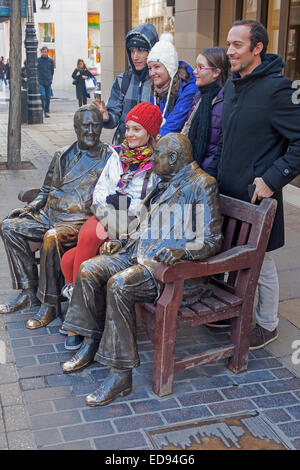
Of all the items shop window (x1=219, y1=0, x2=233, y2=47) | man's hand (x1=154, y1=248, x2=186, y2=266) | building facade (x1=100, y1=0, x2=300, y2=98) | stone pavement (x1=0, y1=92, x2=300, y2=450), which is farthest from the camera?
shop window (x1=219, y1=0, x2=233, y2=47)

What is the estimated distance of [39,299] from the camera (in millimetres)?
4320

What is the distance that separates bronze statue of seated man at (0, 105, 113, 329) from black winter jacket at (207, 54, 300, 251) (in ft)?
3.33

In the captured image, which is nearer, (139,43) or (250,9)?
(139,43)

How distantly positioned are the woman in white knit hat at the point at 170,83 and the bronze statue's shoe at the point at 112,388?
1.91 meters

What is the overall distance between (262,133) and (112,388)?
1.74 m

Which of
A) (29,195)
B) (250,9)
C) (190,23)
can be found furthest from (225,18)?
(29,195)

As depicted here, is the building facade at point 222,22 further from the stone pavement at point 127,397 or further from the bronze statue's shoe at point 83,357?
the bronze statue's shoe at point 83,357

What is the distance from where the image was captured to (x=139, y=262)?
354cm

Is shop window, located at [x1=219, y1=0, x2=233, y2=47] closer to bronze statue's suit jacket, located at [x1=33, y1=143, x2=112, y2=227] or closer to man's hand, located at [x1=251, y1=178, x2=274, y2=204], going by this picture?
bronze statue's suit jacket, located at [x1=33, y1=143, x2=112, y2=227]

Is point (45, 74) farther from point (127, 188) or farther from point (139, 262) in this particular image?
point (139, 262)

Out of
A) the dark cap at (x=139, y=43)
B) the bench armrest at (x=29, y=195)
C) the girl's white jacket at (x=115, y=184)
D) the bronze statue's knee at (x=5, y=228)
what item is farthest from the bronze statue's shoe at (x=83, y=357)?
the dark cap at (x=139, y=43)

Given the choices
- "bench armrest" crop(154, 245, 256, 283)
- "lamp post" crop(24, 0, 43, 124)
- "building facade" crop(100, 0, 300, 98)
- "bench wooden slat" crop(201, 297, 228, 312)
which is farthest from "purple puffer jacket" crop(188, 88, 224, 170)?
"lamp post" crop(24, 0, 43, 124)

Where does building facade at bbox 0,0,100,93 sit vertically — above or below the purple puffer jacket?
above

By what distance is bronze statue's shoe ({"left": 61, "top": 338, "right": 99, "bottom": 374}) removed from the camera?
360 centimetres
